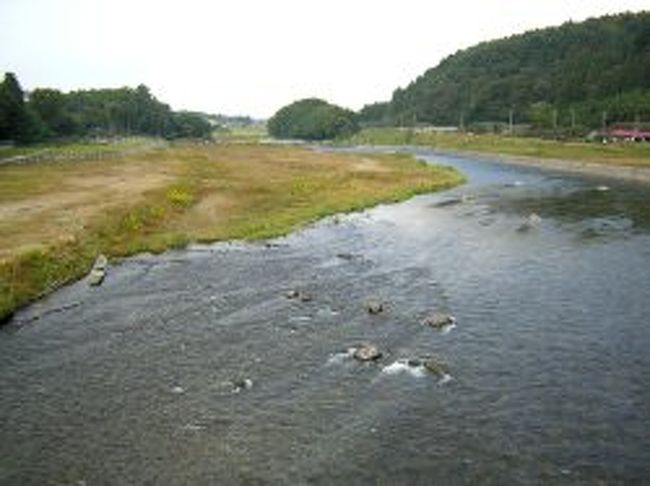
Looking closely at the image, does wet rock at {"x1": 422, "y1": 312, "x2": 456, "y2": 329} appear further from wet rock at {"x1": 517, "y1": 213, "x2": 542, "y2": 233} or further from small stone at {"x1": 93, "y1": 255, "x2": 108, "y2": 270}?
wet rock at {"x1": 517, "y1": 213, "x2": 542, "y2": 233}

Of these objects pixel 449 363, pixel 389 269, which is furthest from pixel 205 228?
pixel 449 363

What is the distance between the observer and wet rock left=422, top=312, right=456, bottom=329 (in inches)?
1388

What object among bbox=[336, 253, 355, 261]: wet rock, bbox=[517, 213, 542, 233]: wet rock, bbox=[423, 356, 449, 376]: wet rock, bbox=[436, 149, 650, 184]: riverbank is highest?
bbox=[423, 356, 449, 376]: wet rock

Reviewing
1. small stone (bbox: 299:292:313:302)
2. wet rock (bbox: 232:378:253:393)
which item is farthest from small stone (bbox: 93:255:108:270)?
wet rock (bbox: 232:378:253:393)

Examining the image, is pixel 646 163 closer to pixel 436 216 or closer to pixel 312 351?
pixel 436 216

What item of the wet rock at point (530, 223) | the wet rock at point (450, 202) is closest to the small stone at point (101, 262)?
the wet rock at point (530, 223)

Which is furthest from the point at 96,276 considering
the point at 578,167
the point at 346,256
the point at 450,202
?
the point at 578,167

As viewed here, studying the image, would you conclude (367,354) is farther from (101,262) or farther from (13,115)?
(13,115)

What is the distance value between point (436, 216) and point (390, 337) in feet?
128

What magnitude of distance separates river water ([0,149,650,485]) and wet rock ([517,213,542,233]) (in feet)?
35.8

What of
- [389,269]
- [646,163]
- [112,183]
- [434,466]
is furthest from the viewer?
[646,163]

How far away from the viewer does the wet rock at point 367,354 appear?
101 ft

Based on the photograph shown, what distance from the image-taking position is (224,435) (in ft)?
80.1

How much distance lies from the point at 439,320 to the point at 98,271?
21565 millimetres
